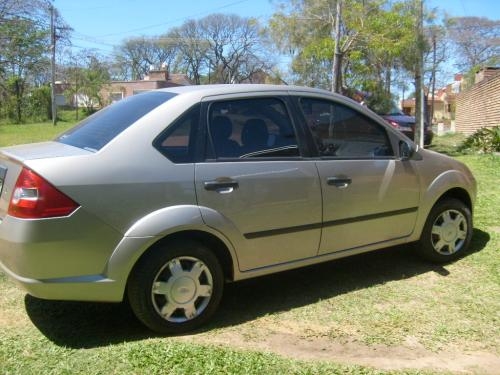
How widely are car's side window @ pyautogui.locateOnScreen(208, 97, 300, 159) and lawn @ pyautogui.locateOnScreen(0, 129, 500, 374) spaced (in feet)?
3.93

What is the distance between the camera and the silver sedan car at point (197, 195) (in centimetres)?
324

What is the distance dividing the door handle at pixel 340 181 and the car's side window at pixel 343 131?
0.64ft

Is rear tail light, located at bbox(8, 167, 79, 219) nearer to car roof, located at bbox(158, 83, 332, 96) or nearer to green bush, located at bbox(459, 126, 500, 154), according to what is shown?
car roof, located at bbox(158, 83, 332, 96)

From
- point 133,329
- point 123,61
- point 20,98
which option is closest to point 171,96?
point 133,329

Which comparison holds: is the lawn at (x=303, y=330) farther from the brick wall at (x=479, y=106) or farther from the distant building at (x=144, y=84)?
the distant building at (x=144, y=84)

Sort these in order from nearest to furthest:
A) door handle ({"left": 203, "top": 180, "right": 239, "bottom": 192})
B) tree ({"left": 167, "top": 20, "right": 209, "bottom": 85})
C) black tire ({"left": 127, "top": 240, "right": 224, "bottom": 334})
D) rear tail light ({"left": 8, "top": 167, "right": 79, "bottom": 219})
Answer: rear tail light ({"left": 8, "top": 167, "right": 79, "bottom": 219}), black tire ({"left": 127, "top": 240, "right": 224, "bottom": 334}), door handle ({"left": 203, "top": 180, "right": 239, "bottom": 192}), tree ({"left": 167, "top": 20, "right": 209, "bottom": 85})

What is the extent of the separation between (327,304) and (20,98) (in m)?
44.0

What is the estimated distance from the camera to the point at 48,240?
3.17 m

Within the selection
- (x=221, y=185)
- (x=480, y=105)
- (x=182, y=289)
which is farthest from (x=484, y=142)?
(x=182, y=289)

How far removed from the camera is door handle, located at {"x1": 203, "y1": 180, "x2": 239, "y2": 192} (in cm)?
359

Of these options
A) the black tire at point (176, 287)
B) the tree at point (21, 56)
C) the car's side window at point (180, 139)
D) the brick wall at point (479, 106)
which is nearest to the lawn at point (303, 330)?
the black tire at point (176, 287)

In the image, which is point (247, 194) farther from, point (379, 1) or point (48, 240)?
point (379, 1)

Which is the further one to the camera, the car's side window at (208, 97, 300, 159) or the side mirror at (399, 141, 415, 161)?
the side mirror at (399, 141, 415, 161)

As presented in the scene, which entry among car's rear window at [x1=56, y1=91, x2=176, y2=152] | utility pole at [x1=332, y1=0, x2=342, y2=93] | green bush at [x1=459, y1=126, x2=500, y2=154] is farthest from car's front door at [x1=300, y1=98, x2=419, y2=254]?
utility pole at [x1=332, y1=0, x2=342, y2=93]
